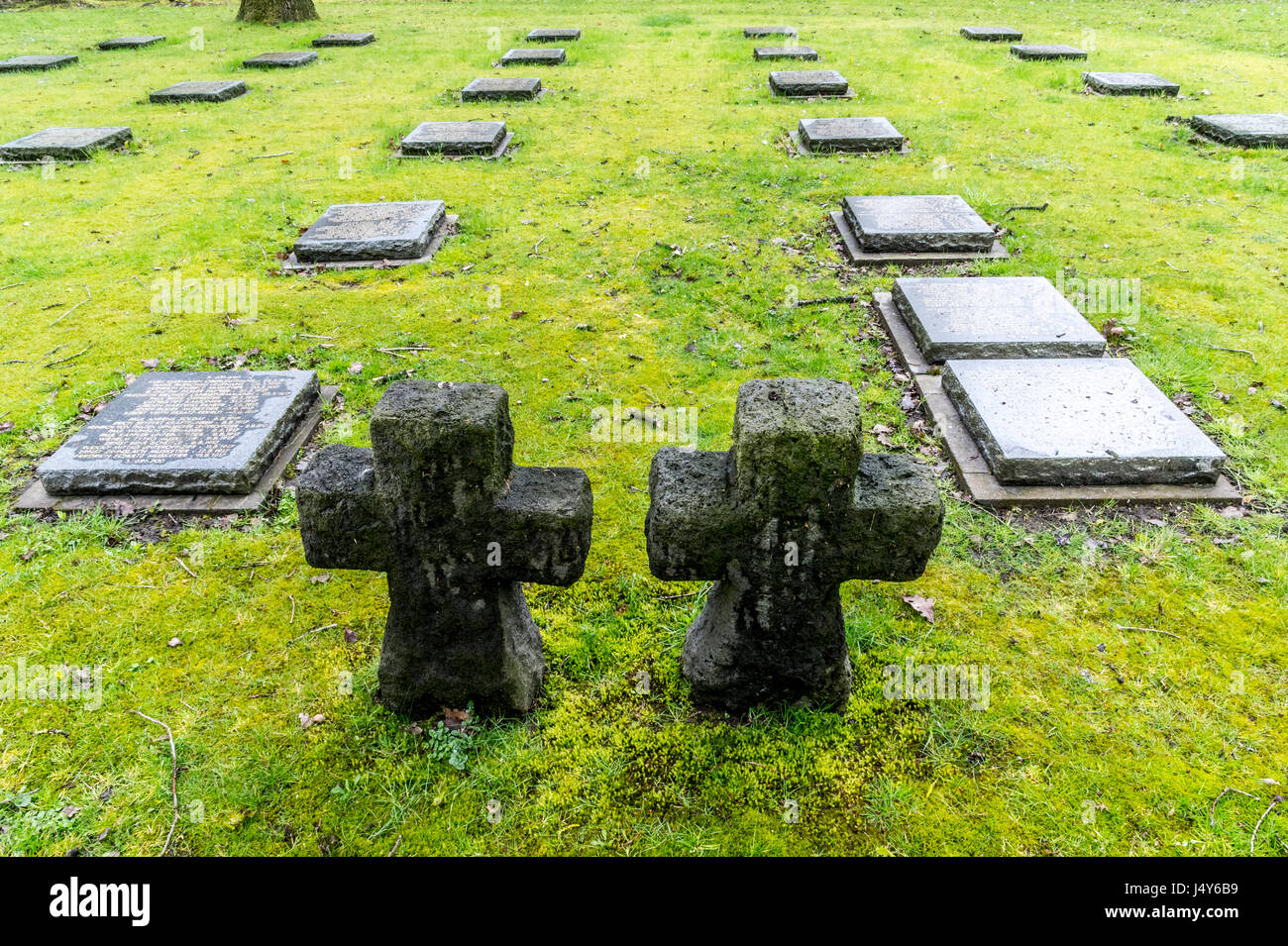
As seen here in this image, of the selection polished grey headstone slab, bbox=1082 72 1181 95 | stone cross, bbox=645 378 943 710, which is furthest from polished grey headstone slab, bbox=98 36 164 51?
stone cross, bbox=645 378 943 710

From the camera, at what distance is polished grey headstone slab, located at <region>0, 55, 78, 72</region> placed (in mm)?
16109

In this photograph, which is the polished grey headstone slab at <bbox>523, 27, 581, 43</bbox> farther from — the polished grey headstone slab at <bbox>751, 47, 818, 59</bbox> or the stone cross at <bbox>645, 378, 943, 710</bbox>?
the stone cross at <bbox>645, 378, 943, 710</bbox>

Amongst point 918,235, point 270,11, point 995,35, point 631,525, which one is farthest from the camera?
point 270,11

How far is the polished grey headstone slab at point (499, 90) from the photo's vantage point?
13.7 metres

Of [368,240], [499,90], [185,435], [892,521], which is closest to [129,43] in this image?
[499,90]

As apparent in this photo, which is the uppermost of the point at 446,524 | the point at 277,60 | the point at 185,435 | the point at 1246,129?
the point at 277,60

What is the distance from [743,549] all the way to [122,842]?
288cm

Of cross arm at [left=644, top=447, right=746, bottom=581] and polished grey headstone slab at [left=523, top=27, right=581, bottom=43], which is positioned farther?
polished grey headstone slab at [left=523, top=27, right=581, bottom=43]

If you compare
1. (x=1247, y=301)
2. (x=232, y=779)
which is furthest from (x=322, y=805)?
(x=1247, y=301)

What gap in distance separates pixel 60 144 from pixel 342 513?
12.0 meters

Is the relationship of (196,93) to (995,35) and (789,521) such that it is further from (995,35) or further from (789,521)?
(995,35)

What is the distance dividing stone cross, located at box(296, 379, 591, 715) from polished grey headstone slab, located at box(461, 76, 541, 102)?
12494 millimetres

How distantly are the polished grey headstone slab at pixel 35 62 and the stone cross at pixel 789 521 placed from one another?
66.4ft

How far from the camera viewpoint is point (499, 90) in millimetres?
13711
